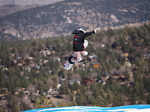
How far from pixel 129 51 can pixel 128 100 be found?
97262 millimetres

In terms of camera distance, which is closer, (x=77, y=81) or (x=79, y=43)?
(x=79, y=43)

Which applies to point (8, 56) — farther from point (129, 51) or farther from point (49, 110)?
point (49, 110)

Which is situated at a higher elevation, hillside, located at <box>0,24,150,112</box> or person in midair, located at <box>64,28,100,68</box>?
person in midair, located at <box>64,28,100,68</box>

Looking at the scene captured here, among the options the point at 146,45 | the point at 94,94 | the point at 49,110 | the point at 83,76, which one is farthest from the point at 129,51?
the point at 49,110

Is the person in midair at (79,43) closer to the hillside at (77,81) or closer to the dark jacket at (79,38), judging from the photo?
the dark jacket at (79,38)

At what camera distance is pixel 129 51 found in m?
192

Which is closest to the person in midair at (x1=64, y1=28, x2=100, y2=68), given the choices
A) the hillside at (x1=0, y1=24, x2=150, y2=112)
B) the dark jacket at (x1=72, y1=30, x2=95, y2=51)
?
the dark jacket at (x1=72, y1=30, x2=95, y2=51)

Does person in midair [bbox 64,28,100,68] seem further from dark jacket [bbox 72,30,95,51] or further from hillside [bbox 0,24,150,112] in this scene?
hillside [bbox 0,24,150,112]

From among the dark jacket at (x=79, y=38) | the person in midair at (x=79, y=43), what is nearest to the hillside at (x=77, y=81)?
the person in midair at (x=79, y=43)

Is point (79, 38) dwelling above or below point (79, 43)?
above

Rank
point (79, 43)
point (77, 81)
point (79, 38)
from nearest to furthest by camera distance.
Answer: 1. point (79, 38)
2. point (79, 43)
3. point (77, 81)

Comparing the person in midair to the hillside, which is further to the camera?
the hillside

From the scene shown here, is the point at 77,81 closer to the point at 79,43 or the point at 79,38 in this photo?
the point at 79,43

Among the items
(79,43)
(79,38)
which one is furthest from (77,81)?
(79,38)
